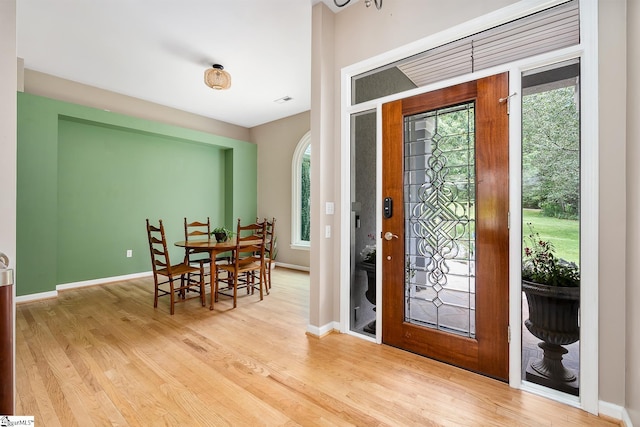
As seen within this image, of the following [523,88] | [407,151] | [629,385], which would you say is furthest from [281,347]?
[523,88]

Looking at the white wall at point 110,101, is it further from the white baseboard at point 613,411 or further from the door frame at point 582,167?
the white baseboard at point 613,411

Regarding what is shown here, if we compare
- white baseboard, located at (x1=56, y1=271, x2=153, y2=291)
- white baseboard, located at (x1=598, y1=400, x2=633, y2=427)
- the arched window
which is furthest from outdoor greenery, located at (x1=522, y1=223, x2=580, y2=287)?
white baseboard, located at (x1=56, y1=271, x2=153, y2=291)

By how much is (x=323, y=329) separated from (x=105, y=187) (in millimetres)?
4141

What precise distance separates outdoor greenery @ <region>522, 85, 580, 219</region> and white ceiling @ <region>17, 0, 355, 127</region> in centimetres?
201

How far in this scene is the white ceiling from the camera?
2.76 m

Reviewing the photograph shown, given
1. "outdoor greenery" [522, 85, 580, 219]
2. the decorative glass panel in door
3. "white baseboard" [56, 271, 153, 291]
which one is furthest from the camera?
"white baseboard" [56, 271, 153, 291]

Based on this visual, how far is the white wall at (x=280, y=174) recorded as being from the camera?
5758 mm

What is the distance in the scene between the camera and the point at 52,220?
3.83m

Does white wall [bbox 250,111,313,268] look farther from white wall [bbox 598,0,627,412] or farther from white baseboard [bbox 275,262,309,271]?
white wall [bbox 598,0,627,412]

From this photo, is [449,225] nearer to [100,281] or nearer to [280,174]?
[280,174]

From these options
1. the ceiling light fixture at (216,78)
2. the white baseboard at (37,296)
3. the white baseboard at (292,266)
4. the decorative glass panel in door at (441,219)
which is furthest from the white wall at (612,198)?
the white baseboard at (37,296)

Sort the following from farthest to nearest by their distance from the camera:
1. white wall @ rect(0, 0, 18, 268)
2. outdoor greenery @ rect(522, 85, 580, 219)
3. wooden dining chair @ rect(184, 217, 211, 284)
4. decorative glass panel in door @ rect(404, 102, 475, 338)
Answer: wooden dining chair @ rect(184, 217, 211, 284) < decorative glass panel in door @ rect(404, 102, 475, 338) < outdoor greenery @ rect(522, 85, 580, 219) < white wall @ rect(0, 0, 18, 268)

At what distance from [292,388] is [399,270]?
1.19 metres

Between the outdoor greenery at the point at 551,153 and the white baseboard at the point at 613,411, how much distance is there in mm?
1093
